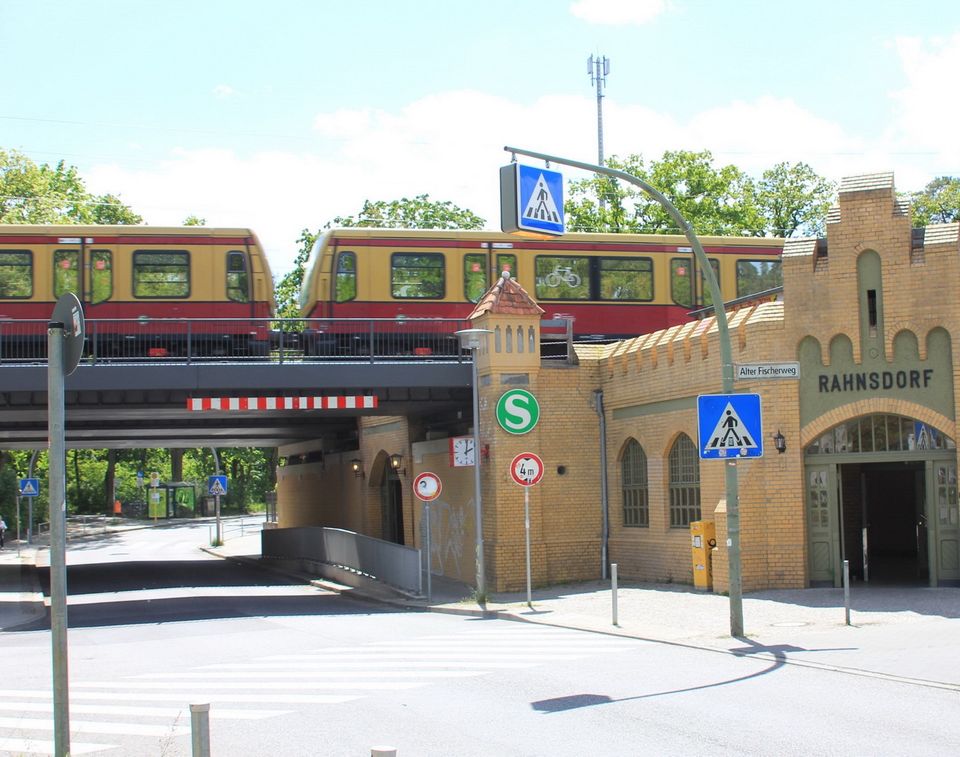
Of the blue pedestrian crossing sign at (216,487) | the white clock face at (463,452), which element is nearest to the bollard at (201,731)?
the white clock face at (463,452)

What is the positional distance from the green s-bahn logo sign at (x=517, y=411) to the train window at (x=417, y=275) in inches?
174

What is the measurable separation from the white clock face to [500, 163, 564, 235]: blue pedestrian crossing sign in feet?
31.3

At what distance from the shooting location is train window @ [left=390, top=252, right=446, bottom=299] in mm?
Result: 27000

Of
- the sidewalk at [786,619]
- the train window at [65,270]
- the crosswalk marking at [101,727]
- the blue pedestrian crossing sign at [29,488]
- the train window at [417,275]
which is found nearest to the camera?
the crosswalk marking at [101,727]

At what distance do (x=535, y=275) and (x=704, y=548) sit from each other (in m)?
9.29

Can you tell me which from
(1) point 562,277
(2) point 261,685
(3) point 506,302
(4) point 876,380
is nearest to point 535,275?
(1) point 562,277

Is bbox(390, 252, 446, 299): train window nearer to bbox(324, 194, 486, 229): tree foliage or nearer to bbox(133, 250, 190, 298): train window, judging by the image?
bbox(133, 250, 190, 298): train window

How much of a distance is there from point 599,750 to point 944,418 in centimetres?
1207

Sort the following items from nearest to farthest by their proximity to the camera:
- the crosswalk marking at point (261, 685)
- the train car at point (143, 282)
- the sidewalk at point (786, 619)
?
1. the crosswalk marking at point (261, 685)
2. the sidewalk at point (786, 619)
3. the train car at point (143, 282)

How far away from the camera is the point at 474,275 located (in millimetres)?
27391

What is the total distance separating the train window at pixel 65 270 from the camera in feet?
85.5

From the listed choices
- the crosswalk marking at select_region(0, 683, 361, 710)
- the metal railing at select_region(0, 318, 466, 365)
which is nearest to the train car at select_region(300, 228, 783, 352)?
the metal railing at select_region(0, 318, 466, 365)

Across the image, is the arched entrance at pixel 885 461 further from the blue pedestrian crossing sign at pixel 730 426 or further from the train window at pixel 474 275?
the train window at pixel 474 275

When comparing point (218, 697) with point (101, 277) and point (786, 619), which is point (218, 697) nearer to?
point (786, 619)
